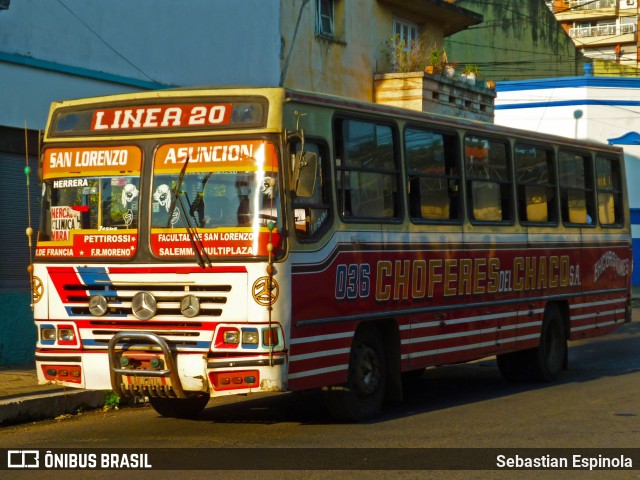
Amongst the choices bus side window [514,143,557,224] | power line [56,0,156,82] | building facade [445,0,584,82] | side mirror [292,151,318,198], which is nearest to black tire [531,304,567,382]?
bus side window [514,143,557,224]

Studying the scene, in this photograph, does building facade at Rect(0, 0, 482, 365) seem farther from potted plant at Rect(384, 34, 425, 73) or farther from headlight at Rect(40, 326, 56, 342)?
headlight at Rect(40, 326, 56, 342)

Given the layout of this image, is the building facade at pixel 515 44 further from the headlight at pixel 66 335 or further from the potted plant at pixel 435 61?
the headlight at pixel 66 335

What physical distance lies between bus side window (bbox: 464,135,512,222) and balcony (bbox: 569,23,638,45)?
70.3 meters

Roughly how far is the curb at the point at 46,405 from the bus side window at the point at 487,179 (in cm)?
448

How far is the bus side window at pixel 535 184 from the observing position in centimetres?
1323

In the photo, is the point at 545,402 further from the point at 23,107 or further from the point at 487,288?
the point at 23,107

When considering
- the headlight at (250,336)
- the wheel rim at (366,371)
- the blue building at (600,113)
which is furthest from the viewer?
the blue building at (600,113)

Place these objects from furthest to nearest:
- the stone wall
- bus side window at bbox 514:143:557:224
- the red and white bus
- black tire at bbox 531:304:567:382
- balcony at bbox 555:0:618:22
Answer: balcony at bbox 555:0:618:22 → the stone wall → black tire at bbox 531:304:567:382 → bus side window at bbox 514:143:557:224 → the red and white bus

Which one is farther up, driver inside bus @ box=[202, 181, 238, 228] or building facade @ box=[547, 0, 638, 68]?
building facade @ box=[547, 0, 638, 68]

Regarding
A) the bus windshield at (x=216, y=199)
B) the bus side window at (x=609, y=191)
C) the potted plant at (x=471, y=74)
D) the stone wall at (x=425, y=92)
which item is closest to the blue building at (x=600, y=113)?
the potted plant at (x=471, y=74)

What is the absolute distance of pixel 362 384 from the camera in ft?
33.5

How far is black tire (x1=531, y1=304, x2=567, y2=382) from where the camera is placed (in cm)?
1366

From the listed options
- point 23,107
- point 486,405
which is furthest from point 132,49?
point 486,405

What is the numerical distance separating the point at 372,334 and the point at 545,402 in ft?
7.65
